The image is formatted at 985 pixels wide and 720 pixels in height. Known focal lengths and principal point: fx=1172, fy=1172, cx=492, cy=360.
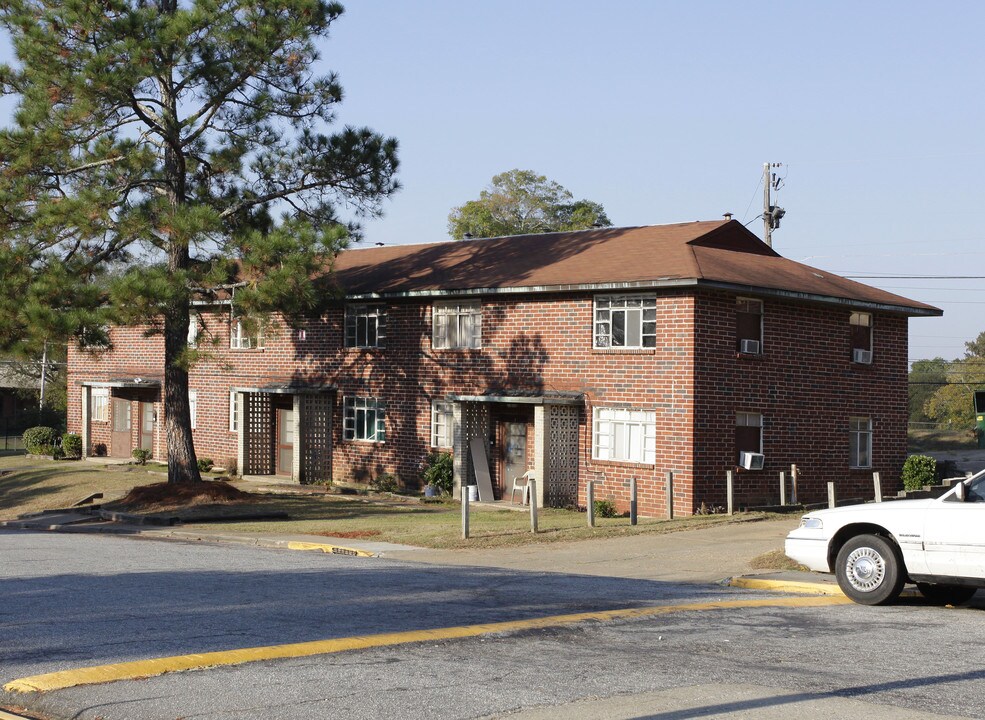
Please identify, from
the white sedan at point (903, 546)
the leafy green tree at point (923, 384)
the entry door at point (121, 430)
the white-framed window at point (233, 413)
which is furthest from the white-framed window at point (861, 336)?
the leafy green tree at point (923, 384)

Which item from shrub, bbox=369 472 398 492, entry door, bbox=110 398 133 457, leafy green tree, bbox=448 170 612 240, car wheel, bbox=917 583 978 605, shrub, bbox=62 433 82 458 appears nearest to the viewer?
car wheel, bbox=917 583 978 605

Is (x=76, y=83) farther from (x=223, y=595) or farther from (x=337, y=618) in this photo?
(x=337, y=618)

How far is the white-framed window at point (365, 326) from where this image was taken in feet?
106

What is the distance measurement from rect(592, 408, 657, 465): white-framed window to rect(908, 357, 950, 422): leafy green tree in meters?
68.7

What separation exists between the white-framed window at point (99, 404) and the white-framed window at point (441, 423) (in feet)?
54.0

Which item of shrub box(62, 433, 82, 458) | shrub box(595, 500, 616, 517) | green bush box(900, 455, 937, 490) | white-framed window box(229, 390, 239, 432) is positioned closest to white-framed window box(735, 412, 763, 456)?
shrub box(595, 500, 616, 517)

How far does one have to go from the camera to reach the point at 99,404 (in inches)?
1666

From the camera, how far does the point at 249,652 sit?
926 centimetres

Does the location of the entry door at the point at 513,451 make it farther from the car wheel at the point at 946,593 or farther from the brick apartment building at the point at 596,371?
the car wheel at the point at 946,593

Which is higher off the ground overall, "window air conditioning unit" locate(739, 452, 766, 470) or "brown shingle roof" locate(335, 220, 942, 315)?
"brown shingle roof" locate(335, 220, 942, 315)

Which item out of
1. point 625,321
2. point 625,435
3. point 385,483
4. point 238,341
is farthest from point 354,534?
point 238,341

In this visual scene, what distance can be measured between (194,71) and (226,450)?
47.5 feet

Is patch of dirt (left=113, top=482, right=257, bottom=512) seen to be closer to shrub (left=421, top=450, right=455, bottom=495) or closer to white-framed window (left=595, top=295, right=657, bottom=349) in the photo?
shrub (left=421, top=450, right=455, bottom=495)

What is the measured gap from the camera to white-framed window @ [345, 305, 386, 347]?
3244 cm
